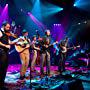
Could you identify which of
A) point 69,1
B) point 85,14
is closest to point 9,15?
point 69,1

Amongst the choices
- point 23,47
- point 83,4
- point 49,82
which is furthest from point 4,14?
point 49,82

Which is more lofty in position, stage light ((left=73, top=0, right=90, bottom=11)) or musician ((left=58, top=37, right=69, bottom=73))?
stage light ((left=73, top=0, right=90, bottom=11))

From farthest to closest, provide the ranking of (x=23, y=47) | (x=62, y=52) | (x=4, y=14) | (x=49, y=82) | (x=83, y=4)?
(x=83, y=4) → (x=4, y=14) → (x=62, y=52) → (x=23, y=47) → (x=49, y=82)

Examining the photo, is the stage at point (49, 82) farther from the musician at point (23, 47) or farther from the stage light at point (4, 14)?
the stage light at point (4, 14)

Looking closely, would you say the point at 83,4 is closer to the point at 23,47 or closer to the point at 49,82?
the point at 23,47


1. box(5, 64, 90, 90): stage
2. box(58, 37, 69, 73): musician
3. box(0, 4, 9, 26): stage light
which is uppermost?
box(0, 4, 9, 26): stage light

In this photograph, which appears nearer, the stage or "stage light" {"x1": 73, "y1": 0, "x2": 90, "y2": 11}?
the stage

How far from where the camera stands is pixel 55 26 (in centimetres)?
2405

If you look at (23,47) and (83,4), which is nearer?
(23,47)

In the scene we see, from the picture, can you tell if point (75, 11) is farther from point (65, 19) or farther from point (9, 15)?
point (9, 15)

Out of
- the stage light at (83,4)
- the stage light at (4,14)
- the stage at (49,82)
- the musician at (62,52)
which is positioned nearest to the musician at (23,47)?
the stage at (49,82)

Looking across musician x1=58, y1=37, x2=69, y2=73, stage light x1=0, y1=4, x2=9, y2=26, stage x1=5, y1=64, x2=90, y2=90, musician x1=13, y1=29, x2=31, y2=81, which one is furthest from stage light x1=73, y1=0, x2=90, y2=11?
musician x1=13, y1=29, x2=31, y2=81

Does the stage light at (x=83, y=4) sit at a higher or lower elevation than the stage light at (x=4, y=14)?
higher

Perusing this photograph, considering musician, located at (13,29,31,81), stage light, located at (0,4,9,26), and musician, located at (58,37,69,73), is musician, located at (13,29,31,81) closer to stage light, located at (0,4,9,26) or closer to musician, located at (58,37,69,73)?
musician, located at (58,37,69,73)
